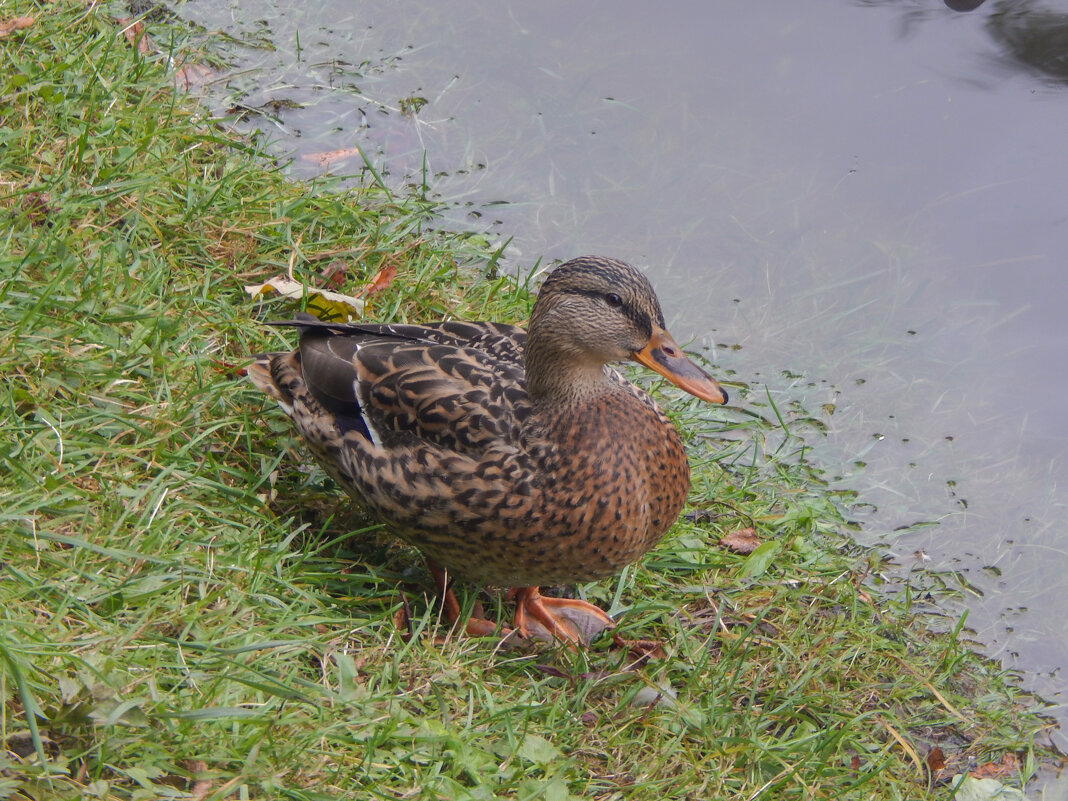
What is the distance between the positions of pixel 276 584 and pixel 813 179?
3392mm

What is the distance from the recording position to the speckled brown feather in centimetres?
322

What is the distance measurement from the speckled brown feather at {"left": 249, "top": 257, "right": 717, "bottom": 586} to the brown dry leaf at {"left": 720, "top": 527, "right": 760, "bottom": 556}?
545 millimetres

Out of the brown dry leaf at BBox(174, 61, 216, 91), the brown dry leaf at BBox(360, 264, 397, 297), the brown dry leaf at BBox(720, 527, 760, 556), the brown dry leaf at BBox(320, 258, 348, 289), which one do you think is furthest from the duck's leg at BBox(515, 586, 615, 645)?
the brown dry leaf at BBox(174, 61, 216, 91)

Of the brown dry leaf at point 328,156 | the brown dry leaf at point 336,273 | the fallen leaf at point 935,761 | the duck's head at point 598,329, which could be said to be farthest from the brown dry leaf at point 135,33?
the fallen leaf at point 935,761

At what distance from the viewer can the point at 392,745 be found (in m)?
2.66

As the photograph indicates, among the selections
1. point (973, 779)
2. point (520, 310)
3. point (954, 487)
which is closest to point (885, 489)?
point (954, 487)

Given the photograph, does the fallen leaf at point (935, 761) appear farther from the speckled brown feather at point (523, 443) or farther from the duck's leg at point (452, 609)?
the duck's leg at point (452, 609)

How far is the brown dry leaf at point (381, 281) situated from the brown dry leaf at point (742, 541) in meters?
1.57

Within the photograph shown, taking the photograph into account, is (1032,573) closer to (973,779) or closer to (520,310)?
(973,779)

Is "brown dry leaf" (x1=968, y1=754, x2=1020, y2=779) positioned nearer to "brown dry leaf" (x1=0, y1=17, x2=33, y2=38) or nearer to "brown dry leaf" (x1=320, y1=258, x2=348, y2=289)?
"brown dry leaf" (x1=320, y1=258, x2=348, y2=289)

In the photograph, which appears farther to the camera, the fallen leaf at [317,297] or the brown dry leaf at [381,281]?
the brown dry leaf at [381,281]

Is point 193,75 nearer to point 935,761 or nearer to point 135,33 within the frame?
point 135,33

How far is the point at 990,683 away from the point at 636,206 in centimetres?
259

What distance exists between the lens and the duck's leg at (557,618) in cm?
352
